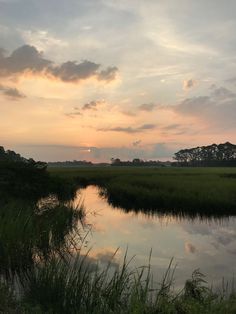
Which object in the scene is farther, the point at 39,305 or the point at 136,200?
the point at 136,200

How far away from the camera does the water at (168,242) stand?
13.3 meters

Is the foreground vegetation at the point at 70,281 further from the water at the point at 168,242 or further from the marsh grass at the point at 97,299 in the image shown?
the water at the point at 168,242

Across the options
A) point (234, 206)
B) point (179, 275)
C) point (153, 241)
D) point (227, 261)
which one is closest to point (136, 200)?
point (234, 206)

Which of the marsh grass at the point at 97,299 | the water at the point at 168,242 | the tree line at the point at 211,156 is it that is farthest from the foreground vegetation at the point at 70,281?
the tree line at the point at 211,156

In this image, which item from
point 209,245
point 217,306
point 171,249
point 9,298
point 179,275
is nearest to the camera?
point 217,306

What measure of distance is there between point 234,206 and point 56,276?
20.3 meters

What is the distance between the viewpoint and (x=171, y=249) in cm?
1622

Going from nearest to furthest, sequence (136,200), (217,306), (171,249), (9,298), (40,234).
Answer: (217,306), (9,298), (40,234), (171,249), (136,200)

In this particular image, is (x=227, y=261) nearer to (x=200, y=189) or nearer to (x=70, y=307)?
(x=70, y=307)

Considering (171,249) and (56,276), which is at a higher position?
(56,276)

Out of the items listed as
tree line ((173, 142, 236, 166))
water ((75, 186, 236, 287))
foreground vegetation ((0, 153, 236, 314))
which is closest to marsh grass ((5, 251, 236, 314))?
foreground vegetation ((0, 153, 236, 314))

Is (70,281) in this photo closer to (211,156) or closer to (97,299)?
(97,299)

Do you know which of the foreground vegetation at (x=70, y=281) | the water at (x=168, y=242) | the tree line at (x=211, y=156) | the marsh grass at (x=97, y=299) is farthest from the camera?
the tree line at (x=211, y=156)

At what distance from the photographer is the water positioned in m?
13.3
